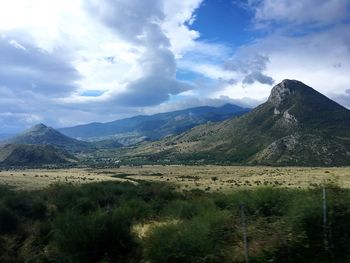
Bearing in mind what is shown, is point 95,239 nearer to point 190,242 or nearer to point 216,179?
point 190,242

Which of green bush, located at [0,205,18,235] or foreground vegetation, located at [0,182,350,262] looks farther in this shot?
green bush, located at [0,205,18,235]

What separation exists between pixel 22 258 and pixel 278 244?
13.9 meters

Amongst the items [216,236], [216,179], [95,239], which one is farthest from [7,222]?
[216,179]

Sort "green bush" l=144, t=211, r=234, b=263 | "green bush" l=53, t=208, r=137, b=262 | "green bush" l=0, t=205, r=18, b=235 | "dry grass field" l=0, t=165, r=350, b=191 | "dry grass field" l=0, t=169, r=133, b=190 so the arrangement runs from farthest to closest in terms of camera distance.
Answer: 1. "dry grass field" l=0, t=169, r=133, b=190
2. "dry grass field" l=0, t=165, r=350, b=191
3. "green bush" l=0, t=205, r=18, b=235
4. "green bush" l=53, t=208, r=137, b=262
5. "green bush" l=144, t=211, r=234, b=263

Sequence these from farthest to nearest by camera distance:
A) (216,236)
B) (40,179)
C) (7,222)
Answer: (40,179) < (7,222) < (216,236)

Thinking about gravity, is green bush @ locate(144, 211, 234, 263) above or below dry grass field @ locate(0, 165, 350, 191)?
above

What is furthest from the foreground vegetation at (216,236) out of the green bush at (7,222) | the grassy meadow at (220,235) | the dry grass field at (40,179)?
the dry grass field at (40,179)

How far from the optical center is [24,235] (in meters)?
27.3

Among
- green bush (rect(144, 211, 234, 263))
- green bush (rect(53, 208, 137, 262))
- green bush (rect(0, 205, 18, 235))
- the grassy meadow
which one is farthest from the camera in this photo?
green bush (rect(0, 205, 18, 235))

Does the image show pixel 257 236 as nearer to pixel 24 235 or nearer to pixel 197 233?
pixel 197 233

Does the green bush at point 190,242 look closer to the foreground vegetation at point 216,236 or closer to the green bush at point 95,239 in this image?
the foreground vegetation at point 216,236

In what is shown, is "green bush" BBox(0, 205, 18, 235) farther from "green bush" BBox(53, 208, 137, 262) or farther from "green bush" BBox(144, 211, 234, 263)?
"green bush" BBox(144, 211, 234, 263)

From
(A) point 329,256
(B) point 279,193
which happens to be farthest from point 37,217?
(A) point 329,256

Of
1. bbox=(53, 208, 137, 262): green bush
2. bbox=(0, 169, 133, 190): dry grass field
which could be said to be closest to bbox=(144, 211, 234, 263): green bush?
bbox=(53, 208, 137, 262): green bush
